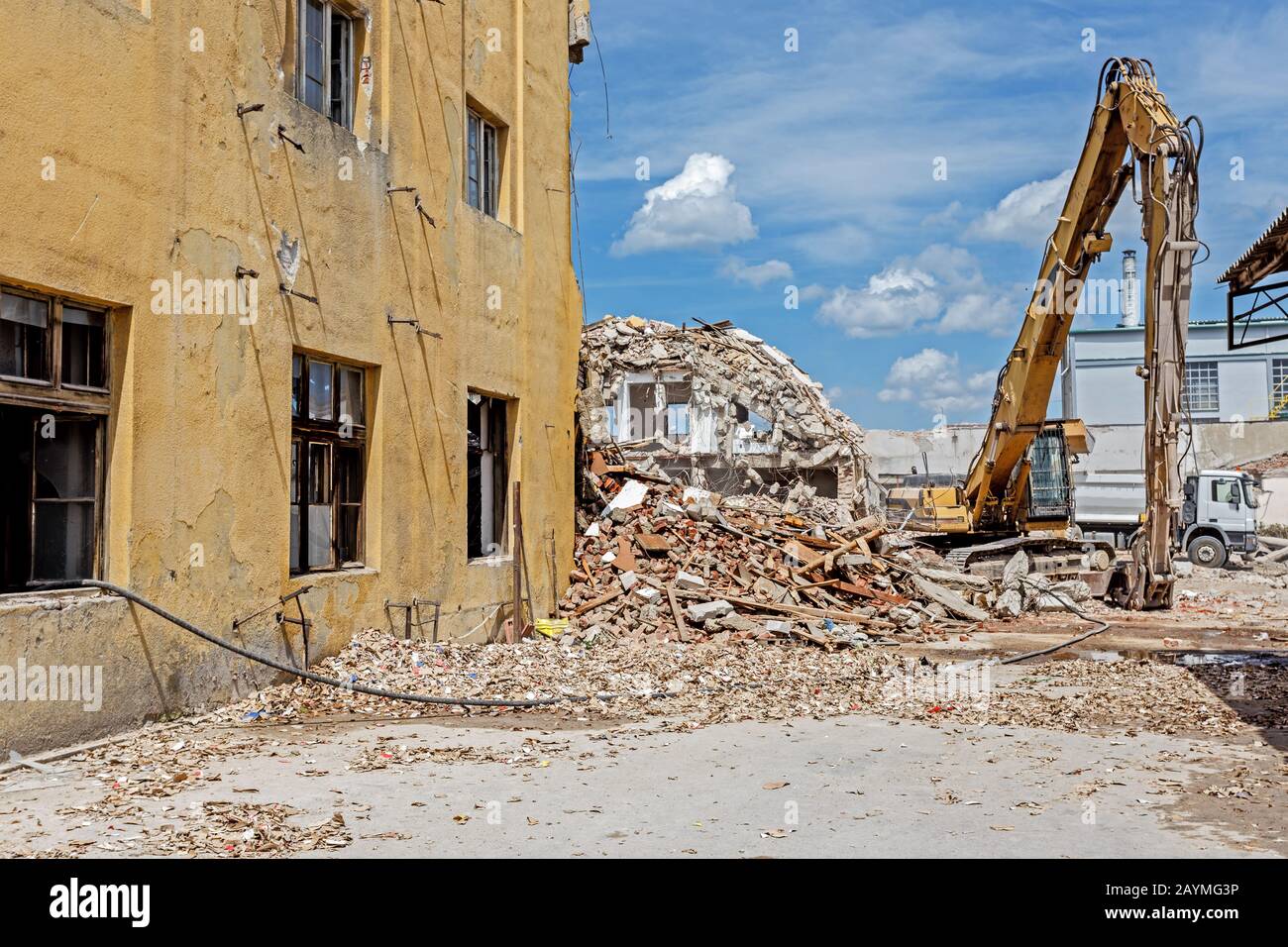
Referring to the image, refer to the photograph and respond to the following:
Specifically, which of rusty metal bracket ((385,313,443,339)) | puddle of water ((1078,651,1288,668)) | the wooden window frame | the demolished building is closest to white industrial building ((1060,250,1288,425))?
the demolished building

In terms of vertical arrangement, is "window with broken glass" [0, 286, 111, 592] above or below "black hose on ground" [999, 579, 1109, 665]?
above

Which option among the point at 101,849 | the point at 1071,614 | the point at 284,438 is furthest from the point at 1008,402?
the point at 101,849

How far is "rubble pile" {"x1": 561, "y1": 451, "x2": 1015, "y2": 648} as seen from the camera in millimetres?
14719

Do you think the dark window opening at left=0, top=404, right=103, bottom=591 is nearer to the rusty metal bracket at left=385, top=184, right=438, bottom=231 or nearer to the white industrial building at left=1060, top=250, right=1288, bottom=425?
the rusty metal bracket at left=385, top=184, right=438, bottom=231

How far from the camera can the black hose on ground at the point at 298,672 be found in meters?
7.66

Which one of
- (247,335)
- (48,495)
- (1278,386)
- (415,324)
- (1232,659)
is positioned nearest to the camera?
(48,495)

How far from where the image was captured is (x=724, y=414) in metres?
33.8

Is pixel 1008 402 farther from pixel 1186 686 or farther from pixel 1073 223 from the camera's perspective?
pixel 1186 686

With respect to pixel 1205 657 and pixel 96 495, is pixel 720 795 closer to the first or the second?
pixel 96 495

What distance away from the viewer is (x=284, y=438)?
9641 millimetres

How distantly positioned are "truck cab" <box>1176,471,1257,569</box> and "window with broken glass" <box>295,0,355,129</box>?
25876 mm

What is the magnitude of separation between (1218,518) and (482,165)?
2416 centimetres

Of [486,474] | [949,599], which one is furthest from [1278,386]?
[486,474]

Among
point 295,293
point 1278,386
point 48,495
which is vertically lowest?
point 48,495
